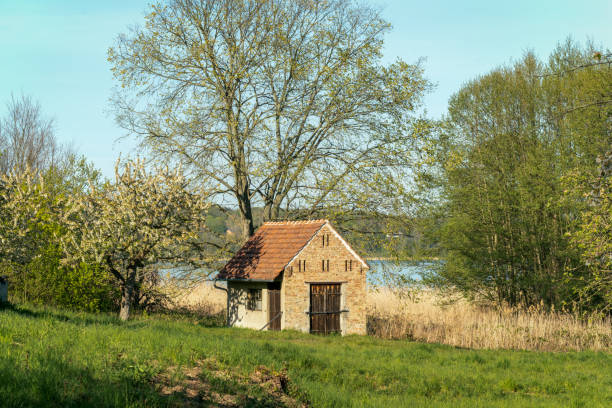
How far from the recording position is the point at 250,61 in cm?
2522

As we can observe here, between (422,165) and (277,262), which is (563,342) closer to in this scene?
(422,165)

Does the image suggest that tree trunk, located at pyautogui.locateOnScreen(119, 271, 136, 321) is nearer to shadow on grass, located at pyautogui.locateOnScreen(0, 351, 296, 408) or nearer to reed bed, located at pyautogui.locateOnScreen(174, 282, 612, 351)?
reed bed, located at pyautogui.locateOnScreen(174, 282, 612, 351)

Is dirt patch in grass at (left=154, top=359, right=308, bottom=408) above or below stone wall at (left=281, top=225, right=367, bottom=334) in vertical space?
below

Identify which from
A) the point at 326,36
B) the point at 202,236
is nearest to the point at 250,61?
the point at 326,36

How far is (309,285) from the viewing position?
2259cm

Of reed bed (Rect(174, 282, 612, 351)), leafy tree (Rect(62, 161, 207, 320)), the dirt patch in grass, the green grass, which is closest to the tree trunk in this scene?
leafy tree (Rect(62, 161, 207, 320))

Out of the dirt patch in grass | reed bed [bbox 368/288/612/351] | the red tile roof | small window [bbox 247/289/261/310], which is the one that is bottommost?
reed bed [bbox 368/288/612/351]

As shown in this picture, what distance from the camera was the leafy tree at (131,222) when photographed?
21.1 m

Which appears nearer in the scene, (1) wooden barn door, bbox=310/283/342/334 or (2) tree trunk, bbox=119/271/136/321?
(2) tree trunk, bbox=119/271/136/321

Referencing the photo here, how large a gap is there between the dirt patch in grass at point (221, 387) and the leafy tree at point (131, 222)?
1219cm

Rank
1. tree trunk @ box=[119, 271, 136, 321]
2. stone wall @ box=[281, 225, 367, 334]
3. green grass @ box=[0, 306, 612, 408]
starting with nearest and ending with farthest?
green grass @ box=[0, 306, 612, 408]
tree trunk @ box=[119, 271, 136, 321]
stone wall @ box=[281, 225, 367, 334]

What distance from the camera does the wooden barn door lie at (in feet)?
73.9

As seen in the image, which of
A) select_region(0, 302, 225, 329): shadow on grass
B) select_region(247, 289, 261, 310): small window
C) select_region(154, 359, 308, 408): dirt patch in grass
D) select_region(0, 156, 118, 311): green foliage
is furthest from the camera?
select_region(247, 289, 261, 310): small window

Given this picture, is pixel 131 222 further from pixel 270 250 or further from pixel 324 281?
pixel 324 281
